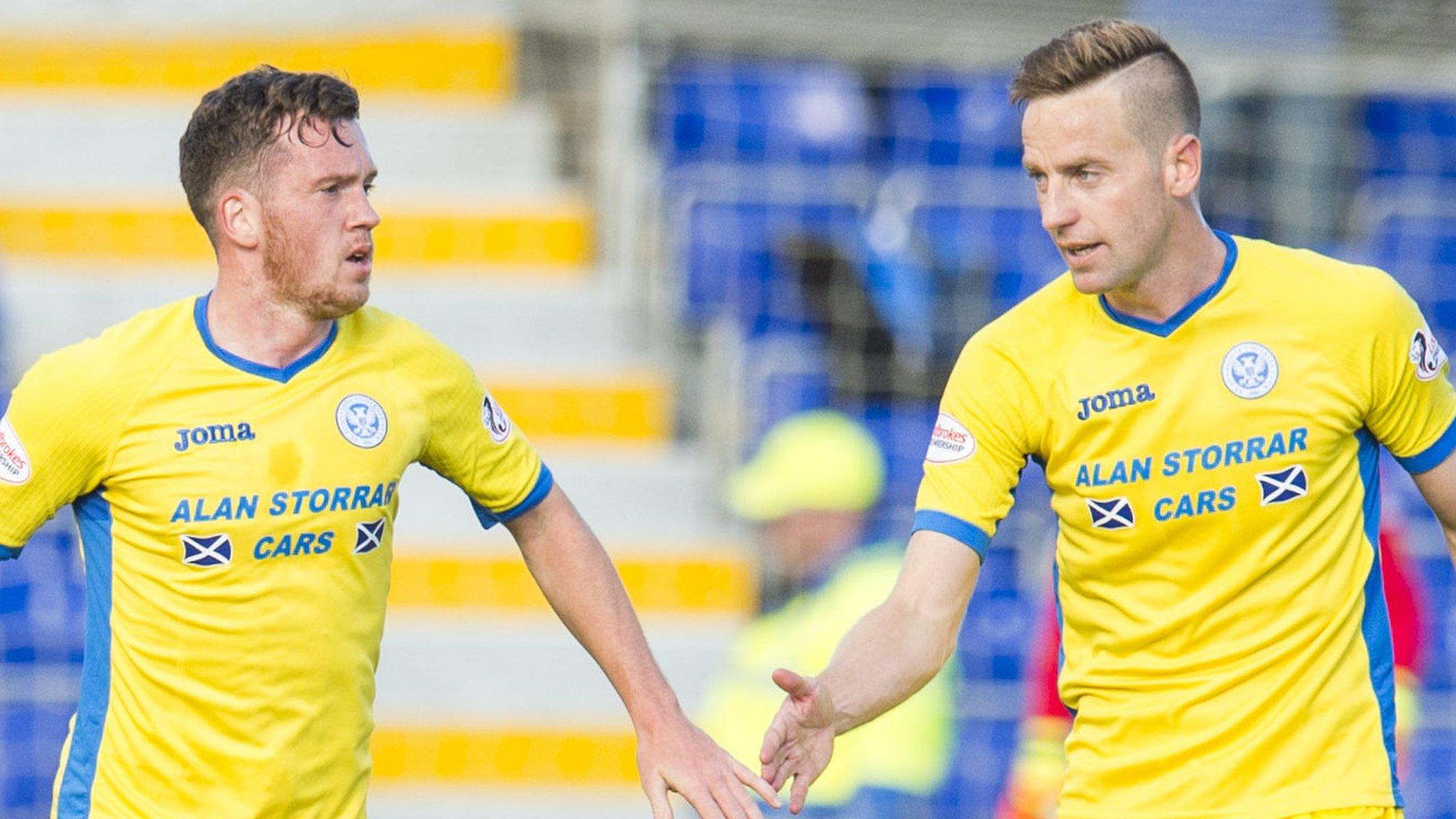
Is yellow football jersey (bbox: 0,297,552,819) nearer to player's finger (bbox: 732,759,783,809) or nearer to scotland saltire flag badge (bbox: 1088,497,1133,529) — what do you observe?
player's finger (bbox: 732,759,783,809)

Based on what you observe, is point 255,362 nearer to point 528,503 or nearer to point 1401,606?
point 528,503

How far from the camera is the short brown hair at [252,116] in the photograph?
13.3ft

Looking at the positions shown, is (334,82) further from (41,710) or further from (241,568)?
(41,710)

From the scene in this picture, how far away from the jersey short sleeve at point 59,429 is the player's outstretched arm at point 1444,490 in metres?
2.43

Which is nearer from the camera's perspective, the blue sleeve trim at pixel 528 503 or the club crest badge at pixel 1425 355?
the club crest badge at pixel 1425 355

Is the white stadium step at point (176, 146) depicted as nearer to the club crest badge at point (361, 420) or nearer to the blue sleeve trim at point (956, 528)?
the club crest badge at point (361, 420)

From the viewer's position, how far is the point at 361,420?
160 inches

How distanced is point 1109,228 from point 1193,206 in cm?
25

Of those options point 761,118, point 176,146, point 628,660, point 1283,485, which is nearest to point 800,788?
point 628,660

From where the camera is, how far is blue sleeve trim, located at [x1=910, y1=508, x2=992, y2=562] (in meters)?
4.07

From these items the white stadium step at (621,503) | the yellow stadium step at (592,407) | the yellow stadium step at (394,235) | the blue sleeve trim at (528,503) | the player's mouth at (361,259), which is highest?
the player's mouth at (361,259)

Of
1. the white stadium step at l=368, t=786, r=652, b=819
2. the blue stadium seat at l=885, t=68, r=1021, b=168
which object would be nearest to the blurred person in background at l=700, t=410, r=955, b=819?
the white stadium step at l=368, t=786, r=652, b=819

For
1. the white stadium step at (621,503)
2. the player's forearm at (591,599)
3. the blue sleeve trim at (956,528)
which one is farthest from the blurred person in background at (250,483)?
the white stadium step at (621,503)

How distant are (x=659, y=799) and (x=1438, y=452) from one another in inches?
63.2
